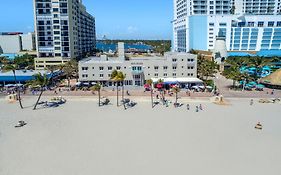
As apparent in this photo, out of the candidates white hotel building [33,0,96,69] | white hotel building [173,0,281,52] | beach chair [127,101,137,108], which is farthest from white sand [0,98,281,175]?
white hotel building [173,0,281,52]

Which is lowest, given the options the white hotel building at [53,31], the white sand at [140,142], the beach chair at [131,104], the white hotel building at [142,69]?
the white sand at [140,142]

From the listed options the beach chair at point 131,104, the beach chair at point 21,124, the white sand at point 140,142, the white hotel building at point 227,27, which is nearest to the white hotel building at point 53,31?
the white sand at point 140,142

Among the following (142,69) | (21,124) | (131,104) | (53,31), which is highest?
(53,31)

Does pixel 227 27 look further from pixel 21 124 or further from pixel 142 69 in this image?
pixel 21 124

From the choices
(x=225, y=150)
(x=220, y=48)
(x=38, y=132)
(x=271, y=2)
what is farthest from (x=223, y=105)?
(x=271, y=2)

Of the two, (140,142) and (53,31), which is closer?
(140,142)

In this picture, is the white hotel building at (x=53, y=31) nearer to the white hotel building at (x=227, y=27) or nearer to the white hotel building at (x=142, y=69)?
the white hotel building at (x=142, y=69)

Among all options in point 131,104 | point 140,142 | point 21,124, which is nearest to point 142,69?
point 131,104
